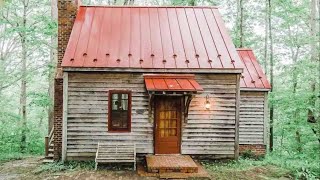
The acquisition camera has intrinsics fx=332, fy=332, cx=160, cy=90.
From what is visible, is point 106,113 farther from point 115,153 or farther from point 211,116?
point 211,116

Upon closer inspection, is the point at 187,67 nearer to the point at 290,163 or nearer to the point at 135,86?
the point at 135,86

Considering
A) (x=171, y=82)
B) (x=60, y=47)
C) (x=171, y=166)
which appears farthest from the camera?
(x=60, y=47)

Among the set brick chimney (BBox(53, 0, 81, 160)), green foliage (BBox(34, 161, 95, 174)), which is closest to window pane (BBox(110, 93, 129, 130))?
green foliage (BBox(34, 161, 95, 174))

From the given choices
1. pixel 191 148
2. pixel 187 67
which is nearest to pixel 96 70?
pixel 187 67

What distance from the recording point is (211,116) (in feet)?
42.2

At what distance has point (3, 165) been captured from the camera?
13570 mm

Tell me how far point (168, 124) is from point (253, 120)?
4709 mm

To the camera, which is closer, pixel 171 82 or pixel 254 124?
pixel 171 82

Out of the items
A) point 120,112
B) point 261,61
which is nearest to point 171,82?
point 120,112

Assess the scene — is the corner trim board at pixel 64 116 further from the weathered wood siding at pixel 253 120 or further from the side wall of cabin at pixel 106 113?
the weathered wood siding at pixel 253 120

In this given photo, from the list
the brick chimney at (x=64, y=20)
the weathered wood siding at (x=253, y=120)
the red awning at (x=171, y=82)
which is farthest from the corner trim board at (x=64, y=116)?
the weathered wood siding at (x=253, y=120)

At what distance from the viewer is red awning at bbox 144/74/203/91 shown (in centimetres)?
1161

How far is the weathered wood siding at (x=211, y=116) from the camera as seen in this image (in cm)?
1284

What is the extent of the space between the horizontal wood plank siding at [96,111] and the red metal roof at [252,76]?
16.9 ft
